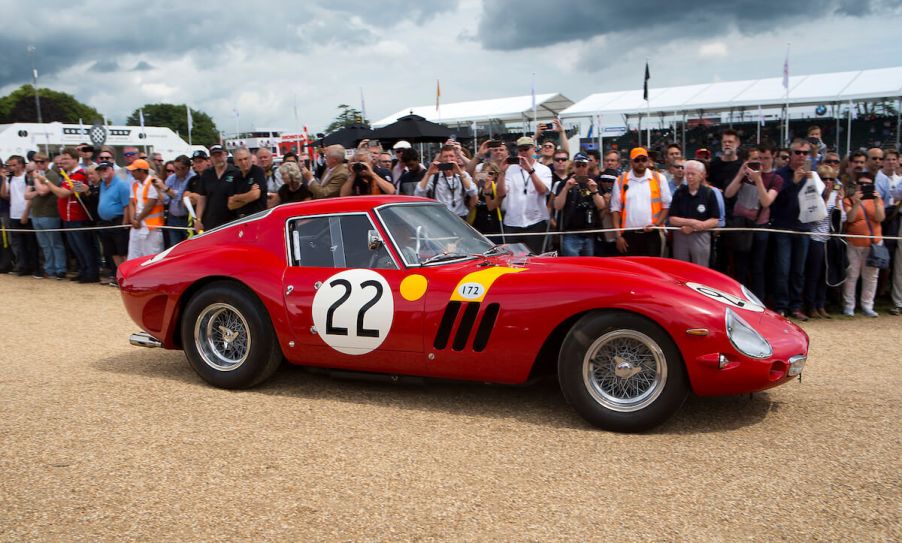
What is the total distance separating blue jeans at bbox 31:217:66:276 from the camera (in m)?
12.2

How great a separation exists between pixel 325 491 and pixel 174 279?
9.00ft

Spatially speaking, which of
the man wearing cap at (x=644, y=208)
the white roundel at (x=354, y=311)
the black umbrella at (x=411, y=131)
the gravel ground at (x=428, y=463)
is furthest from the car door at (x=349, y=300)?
the black umbrella at (x=411, y=131)

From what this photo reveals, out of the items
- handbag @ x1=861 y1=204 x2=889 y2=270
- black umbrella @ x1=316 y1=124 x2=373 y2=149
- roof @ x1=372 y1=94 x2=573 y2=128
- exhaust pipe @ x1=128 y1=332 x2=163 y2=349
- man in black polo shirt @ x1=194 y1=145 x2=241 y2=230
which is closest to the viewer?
exhaust pipe @ x1=128 y1=332 x2=163 y2=349

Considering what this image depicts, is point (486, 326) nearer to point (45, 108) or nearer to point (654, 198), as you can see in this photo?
point (654, 198)

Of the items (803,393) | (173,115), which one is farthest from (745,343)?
(173,115)

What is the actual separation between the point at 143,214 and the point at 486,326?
771 centimetres

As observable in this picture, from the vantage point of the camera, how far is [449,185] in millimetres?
8234

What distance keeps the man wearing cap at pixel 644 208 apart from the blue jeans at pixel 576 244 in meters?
0.39

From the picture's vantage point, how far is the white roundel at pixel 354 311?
16.1 ft

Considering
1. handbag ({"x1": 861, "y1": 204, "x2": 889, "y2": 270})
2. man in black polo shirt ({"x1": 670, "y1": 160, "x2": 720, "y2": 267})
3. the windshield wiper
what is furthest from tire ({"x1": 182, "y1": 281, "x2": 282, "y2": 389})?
handbag ({"x1": 861, "y1": 204, "x2": 889, "y2": 270})

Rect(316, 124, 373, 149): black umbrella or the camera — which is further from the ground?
Rect(316, 124, 373, 149): black umbrella

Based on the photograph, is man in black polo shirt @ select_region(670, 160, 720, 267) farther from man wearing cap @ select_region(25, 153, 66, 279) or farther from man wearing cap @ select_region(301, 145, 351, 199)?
man wearing cap @ select_region(25, 153, 66, 279)

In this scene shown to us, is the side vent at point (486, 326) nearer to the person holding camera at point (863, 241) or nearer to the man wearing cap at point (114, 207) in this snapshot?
the person holding camera at point (863, 241)

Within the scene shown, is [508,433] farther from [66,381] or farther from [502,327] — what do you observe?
[66,381]
